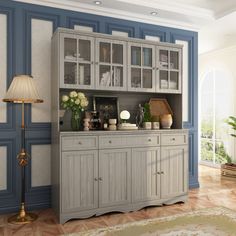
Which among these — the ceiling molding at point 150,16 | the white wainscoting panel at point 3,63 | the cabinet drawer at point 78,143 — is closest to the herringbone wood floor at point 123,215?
the cabinet drawer at point 78,143

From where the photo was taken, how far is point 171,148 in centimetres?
360

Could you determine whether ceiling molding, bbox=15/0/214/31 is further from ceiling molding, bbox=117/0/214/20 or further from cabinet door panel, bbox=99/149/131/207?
cabinet door panel, bbox=99/149/131/207

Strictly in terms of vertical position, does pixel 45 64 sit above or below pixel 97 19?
below

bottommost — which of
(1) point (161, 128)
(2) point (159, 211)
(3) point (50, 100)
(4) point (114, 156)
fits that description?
(2) point (159, 211)

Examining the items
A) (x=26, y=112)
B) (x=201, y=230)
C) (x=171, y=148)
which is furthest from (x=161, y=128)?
(x=26, y=112)

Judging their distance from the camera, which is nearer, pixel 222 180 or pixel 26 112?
pixel 26 112

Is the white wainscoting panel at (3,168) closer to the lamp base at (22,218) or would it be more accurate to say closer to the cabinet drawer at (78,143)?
the lamp base at (22,218)

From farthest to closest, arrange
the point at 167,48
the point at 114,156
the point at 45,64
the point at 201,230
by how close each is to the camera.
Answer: the point at 167,48
the point at 45,64
the point at 114,156
the point at 201,230

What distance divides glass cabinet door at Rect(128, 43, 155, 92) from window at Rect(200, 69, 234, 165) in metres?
3.04

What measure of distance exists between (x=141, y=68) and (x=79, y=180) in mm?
1607

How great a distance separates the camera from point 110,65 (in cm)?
339

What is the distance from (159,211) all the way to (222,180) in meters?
2.14

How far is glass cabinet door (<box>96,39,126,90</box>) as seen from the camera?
11.0 ft

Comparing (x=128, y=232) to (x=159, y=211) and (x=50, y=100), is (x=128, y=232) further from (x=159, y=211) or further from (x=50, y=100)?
(x=50, y=100)
